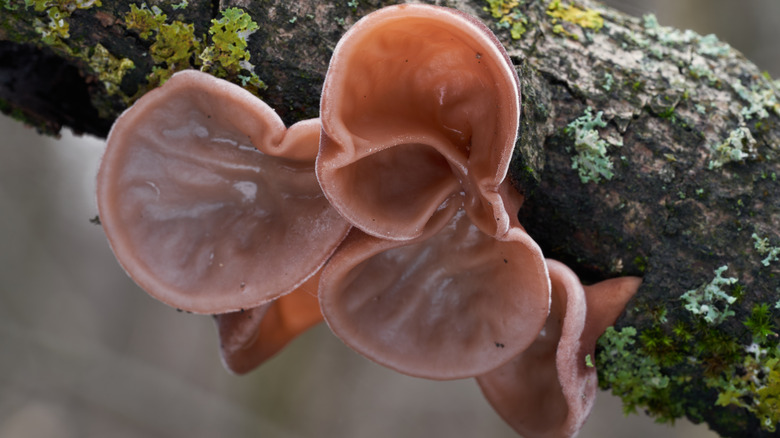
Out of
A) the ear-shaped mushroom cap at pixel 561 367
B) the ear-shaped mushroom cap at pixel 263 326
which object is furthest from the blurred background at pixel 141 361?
the ear-shaped mushroom cap at pixel 561 367

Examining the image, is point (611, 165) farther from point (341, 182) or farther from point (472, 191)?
point (341, 182)


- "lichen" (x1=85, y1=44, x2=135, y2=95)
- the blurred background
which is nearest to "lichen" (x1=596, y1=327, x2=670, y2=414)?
"lichen" (x1=85, y1=44, x2=135, y2=95)

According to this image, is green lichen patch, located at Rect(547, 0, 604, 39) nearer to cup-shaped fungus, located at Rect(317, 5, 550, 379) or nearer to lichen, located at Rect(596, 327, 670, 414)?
cup-shaped fungus, located at Rect(317, 5, 550, 379)

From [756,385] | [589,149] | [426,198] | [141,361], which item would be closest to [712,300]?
[756,385]

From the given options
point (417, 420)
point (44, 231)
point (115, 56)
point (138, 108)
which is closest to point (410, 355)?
point (138, 108)

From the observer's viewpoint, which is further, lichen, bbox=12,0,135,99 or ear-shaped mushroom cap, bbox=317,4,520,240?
lichen, bbox=12,0,135,99

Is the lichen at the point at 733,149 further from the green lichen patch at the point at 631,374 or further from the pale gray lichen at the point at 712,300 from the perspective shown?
the green lichen patch at the point at 631,374
